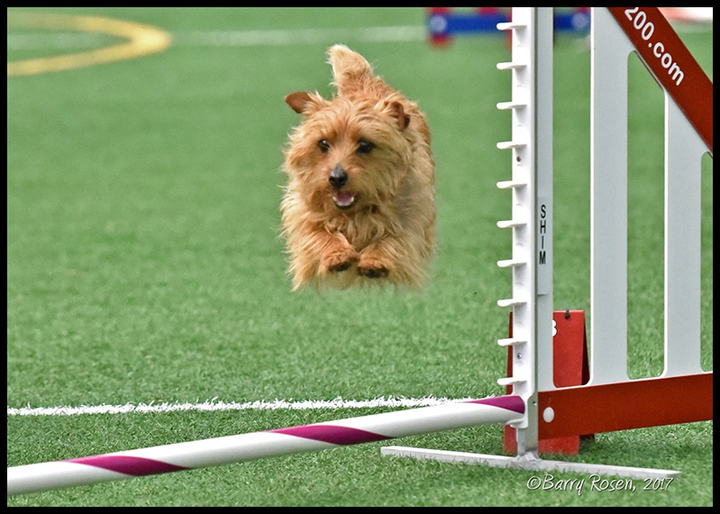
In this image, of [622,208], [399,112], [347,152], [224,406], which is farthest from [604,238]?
[224,406]

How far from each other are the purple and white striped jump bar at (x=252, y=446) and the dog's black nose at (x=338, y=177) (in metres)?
0.65

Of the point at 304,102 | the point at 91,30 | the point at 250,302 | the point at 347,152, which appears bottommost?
the point at 250,302

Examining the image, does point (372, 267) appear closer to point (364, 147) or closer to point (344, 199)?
point (344, 199)

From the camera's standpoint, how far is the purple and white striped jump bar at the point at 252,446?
301cm

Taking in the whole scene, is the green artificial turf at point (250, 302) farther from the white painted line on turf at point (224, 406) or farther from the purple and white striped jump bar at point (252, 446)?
the purple and white striped jump bar at point (252, 446)

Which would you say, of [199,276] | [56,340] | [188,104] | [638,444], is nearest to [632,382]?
[638,444]

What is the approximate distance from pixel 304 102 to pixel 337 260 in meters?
0.40

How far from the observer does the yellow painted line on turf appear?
1530 centimetres

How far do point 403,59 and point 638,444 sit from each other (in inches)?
442

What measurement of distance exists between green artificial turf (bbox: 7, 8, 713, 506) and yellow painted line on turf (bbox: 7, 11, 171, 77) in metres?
2.57

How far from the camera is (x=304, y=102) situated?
122 inches

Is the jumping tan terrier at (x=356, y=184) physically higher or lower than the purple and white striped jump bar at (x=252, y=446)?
higher

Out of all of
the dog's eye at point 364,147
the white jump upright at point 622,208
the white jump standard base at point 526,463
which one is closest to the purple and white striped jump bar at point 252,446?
the white jump standard base at point 526,463
